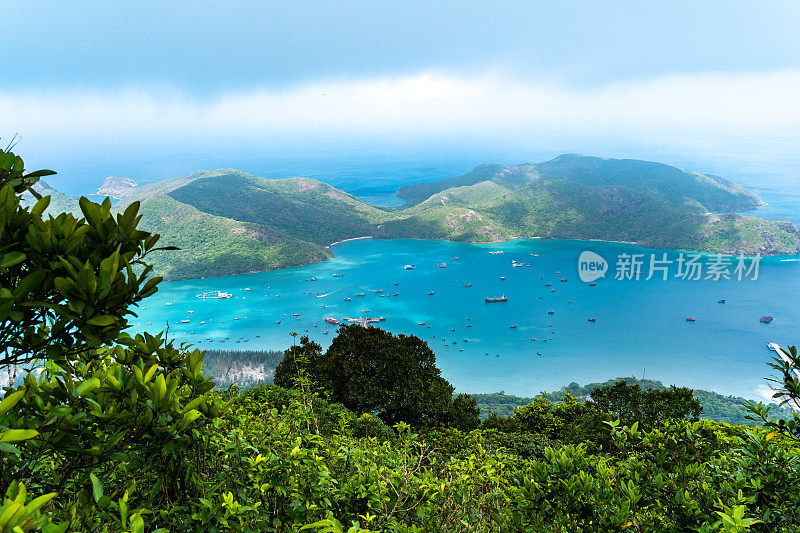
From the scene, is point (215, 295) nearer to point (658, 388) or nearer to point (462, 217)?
point (462, 217)

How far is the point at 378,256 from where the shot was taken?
8662 centimetres

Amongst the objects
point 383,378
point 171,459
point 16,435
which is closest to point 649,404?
point 383,378

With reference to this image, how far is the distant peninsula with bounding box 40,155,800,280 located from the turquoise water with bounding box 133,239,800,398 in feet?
20.5

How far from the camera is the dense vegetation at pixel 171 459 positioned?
1.44 m

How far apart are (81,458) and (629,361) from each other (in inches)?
2226

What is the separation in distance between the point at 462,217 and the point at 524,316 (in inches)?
1846

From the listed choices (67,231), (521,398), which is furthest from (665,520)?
(521,398)

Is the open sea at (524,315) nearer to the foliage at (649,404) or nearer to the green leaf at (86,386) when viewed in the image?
the foliage at (649,404)

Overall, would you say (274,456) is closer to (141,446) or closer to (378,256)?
(141,446)

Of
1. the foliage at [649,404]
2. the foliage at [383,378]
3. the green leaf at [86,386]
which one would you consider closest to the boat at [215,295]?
the foliage at [383,378]

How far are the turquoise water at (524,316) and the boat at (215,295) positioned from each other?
1.20m

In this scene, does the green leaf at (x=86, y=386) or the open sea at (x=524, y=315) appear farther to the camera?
the open sea at (x=524, y=315)

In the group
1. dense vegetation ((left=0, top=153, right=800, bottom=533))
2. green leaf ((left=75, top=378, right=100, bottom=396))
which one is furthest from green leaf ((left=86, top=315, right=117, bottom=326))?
green leaf ((left=75, top=378, right=100, bottom=396))

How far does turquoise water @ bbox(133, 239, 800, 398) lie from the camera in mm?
47219
